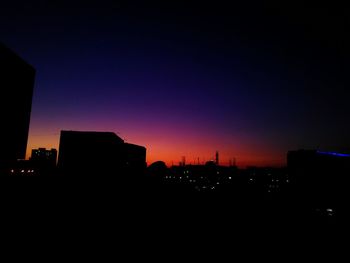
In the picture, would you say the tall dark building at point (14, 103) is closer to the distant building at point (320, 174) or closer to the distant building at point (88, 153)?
the distant building at point (88, 153)

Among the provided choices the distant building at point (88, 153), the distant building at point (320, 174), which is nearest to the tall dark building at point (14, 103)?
the distant building at point (88, 153)

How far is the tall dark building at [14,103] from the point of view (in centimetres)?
2189

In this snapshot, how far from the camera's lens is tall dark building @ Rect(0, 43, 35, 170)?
2189cm

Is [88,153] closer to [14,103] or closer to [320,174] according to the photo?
[14,103]

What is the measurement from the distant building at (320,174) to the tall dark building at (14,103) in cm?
4556

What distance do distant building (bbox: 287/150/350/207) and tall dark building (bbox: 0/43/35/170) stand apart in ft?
149

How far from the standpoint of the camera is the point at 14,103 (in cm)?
2352

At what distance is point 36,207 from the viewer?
1317cm

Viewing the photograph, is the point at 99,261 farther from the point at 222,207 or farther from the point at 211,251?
the point at 222,207

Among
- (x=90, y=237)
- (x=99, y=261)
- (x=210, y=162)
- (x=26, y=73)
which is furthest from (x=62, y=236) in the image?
(x=210, y=162)

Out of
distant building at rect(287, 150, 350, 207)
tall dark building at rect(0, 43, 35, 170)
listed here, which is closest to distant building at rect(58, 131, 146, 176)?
tall dark building at rect(0, 43, 35, 170)

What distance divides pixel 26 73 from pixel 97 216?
63.4ft

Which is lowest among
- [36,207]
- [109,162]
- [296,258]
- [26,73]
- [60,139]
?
[296,258]

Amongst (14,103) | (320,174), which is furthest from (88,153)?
(320,174)
